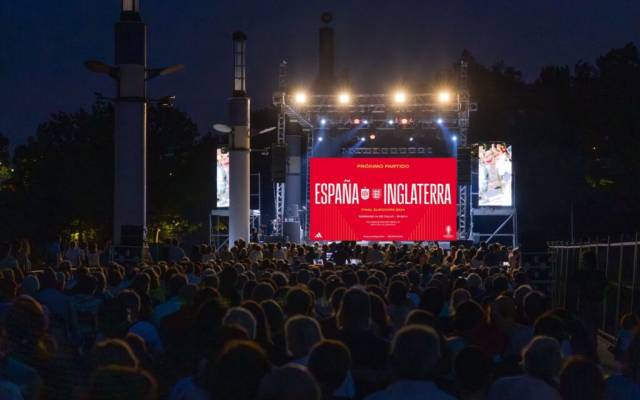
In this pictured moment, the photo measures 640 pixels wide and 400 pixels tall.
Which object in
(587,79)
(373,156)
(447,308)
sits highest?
(587,79)

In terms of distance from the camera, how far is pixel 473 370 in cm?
594

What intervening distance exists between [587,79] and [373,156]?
35.1 metres

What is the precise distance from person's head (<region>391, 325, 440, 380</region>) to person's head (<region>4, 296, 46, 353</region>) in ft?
9.96

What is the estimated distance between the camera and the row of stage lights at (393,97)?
3616 centimetres

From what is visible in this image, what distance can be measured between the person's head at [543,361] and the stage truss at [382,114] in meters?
30.1

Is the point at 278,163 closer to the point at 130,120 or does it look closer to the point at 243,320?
the point at 130,120

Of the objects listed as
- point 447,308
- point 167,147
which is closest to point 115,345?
point 447,308

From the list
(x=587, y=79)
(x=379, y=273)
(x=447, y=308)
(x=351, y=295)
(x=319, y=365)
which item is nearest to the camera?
(x=319, y=365)

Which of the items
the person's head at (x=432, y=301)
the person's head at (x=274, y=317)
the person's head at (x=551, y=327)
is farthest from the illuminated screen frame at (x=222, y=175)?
the person's head at (x=551, y=327)

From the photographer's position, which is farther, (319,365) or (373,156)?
(373,156)

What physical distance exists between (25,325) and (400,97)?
29.8m

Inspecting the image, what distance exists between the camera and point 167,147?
2314 inches

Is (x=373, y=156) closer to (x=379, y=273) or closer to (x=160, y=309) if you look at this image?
(x=379, y=273)

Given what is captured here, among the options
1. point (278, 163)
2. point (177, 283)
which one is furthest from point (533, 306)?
point (278, 163)
